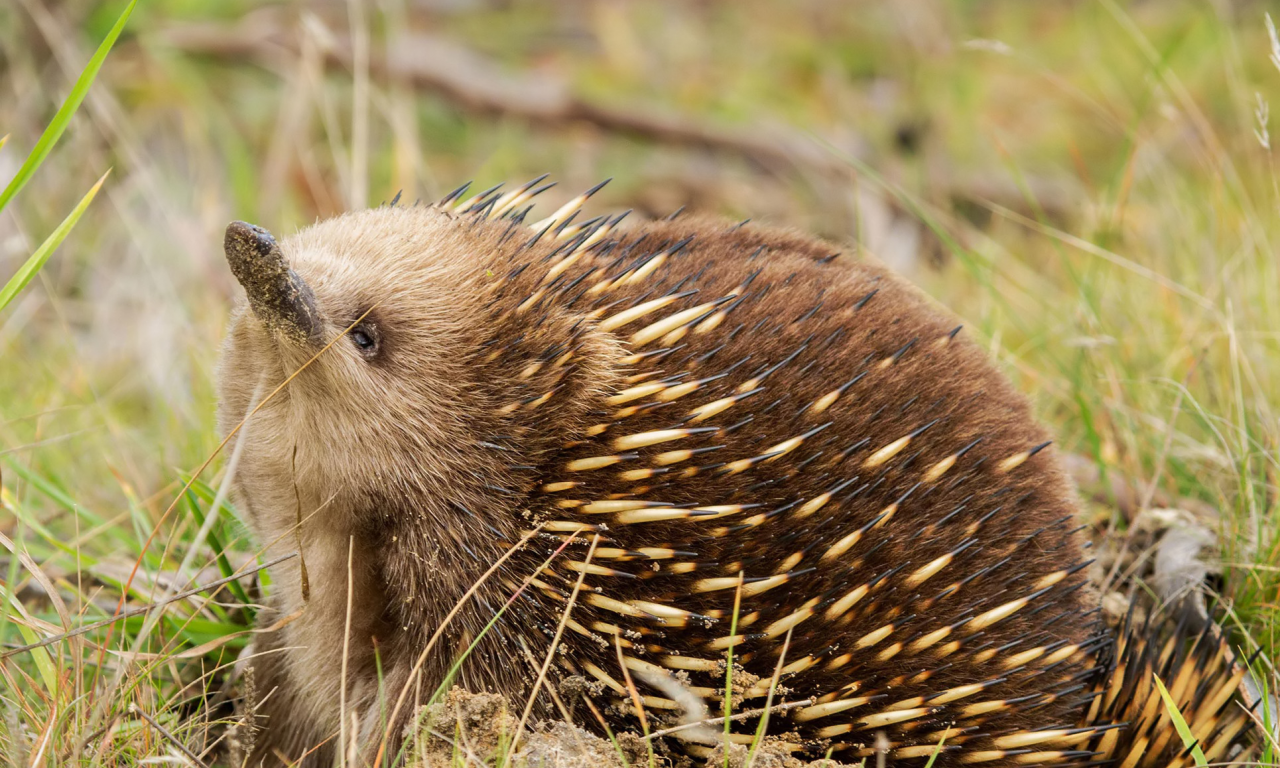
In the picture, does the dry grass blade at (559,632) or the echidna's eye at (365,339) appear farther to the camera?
the echidna's eye at (365,339)

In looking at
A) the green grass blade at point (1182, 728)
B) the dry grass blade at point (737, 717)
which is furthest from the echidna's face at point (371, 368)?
the green grass blade at point (1182, 728)

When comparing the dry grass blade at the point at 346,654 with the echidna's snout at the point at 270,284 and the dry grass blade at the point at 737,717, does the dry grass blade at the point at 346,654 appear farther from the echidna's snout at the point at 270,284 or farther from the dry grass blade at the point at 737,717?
the dry grass blade at the point at 737,717

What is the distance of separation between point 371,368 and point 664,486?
52 centimetres

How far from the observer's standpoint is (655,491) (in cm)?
195

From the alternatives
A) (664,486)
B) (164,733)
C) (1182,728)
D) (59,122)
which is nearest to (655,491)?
(664,486)

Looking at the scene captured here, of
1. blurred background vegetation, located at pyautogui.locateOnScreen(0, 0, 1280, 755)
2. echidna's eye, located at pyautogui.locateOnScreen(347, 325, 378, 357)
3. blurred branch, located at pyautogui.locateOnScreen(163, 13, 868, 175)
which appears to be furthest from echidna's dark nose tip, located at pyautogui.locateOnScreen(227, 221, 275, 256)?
blurred branch, located at pyautogui.locateOnScreen(163, 13, 868, 175)

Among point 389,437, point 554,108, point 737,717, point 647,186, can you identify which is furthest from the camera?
point 647,186

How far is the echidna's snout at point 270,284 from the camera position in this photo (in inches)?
72.9

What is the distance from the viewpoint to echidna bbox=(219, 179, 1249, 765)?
1927mm

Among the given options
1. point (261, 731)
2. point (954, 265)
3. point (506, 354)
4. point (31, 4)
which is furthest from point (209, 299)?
point (954, 265)

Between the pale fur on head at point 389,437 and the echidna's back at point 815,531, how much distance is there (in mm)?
107

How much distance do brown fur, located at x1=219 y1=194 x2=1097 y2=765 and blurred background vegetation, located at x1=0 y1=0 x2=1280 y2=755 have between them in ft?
1.18

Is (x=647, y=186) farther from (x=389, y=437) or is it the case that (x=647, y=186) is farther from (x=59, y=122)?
(x=59, y=122)

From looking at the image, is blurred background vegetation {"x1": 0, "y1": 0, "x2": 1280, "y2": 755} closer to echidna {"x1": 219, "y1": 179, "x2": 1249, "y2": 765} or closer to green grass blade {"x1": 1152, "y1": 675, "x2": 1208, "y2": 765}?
echidna {"x1": 219, "y1": 179, "x2": 1249, "y2": 765}
